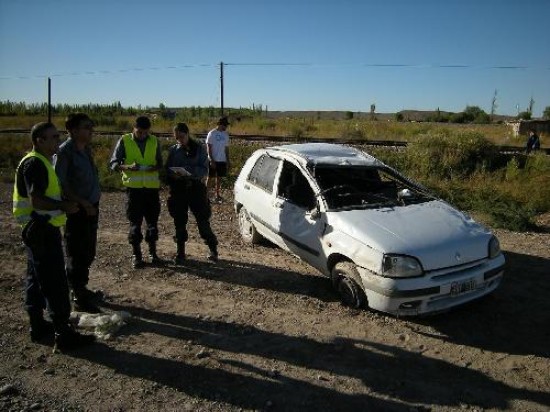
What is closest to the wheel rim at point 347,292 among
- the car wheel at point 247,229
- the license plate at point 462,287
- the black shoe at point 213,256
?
the license plate at point 462,287

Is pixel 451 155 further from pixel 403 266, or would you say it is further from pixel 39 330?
pixel 39 330

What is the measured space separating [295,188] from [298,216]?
471 millimetres

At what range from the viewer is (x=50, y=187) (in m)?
3.66

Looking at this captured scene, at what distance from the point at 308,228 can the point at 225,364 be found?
1900mm

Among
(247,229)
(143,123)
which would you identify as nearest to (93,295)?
(143,123)

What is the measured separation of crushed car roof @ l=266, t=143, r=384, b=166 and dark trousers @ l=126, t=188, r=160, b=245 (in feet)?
5.93

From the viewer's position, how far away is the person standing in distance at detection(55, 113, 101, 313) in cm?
429

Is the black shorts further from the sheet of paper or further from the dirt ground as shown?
the dirt ground

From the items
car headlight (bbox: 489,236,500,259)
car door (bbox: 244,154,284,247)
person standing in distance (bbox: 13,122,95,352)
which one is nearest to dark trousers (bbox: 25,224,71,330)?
person standing in distance (bbox: 13,122,95,352)

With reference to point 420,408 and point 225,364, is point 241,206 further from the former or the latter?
point 420,408

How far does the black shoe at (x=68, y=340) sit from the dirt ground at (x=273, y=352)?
66 millimetres

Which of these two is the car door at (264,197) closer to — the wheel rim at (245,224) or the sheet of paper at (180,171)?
the wheel rim at (245,224)

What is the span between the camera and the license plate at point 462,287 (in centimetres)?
418

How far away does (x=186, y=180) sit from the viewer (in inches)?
226
